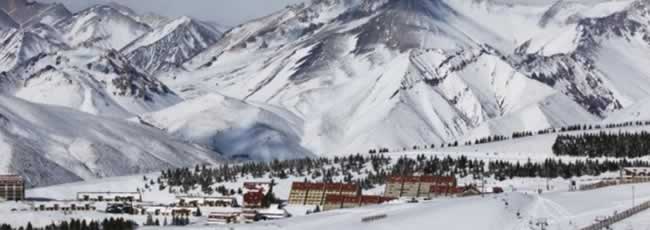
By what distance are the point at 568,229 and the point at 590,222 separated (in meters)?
5.36

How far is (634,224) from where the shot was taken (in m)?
190

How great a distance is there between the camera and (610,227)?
18662 cm

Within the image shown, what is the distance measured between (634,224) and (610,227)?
4.42 metres

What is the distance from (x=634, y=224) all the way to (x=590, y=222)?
348 inches

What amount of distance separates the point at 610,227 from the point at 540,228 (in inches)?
487

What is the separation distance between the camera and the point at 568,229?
193375mm

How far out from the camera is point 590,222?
198m

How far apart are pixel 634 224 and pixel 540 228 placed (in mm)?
12308

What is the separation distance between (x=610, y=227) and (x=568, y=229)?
25.4 ft

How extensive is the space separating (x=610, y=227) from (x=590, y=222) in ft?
36.1
